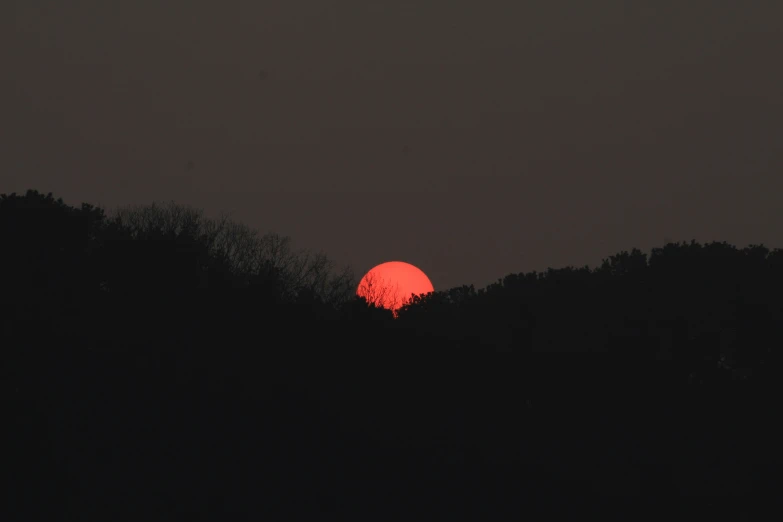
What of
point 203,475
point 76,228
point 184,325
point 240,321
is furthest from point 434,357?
point 76,228

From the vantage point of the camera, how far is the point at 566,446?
32812 millimetres

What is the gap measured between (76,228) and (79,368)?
605 inches

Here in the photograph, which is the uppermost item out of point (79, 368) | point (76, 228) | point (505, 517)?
point (76, 228)

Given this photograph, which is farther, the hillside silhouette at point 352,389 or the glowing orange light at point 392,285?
the glowing orange light at point 392,285

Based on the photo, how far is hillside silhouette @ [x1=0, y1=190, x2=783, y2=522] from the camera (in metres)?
24.1

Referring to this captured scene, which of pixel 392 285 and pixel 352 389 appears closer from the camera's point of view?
pixel 352 389

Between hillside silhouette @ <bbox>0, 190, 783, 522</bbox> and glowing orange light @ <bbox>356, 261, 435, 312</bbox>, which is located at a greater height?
glowing orange light @ <bbox>356, 261, 435, 312</bbox>

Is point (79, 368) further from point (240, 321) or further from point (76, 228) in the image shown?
point (76, 228)

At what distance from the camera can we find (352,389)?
30.7 m

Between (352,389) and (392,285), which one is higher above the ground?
(392,285)

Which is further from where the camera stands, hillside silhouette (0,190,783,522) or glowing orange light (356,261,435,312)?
glowing orange light (356,261,435,312)

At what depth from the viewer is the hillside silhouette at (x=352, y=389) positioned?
949 inches

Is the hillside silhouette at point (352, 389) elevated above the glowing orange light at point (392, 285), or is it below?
below

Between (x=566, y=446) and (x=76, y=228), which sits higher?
(x=76, y=228)
